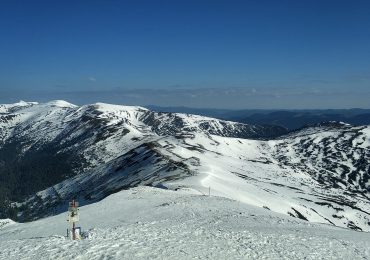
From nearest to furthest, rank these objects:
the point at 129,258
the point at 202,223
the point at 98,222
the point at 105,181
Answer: the point at 129,258, the point at 202,223, the point at 98,222, the point at 105,181

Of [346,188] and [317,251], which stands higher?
[317,251]

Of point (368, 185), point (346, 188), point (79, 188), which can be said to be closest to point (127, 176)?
point (79, 188)

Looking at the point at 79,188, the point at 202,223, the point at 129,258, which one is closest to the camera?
the point at 129,258

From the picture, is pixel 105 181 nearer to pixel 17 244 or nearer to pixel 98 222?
pixel 98 222

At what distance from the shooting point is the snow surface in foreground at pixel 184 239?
2494 cm

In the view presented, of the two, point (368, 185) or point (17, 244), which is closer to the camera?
point (17, 244)

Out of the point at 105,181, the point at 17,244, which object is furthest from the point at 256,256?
the point at 105,181

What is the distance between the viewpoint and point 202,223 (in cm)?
3584

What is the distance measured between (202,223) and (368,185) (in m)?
183

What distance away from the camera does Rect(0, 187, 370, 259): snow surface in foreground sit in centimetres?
2494

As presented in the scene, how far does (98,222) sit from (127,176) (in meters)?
109

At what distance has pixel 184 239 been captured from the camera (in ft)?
93.0

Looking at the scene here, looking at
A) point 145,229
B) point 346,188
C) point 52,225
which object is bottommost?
point 346,188

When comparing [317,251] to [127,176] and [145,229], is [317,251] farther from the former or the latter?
[127,176]
